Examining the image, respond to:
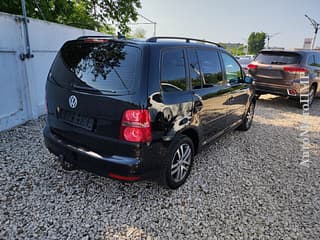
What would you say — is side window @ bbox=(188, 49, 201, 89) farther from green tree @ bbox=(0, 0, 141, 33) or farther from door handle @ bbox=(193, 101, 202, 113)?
green tree @ bbox=(0, 0, 141, 33)

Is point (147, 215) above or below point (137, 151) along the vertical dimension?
below

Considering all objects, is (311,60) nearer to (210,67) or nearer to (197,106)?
(210,67)

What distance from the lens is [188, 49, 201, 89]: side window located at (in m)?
2.79

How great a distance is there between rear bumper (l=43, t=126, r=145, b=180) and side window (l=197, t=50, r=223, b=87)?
1.48 m

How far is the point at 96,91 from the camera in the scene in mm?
2215

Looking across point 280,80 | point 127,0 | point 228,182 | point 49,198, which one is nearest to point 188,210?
point 228,182

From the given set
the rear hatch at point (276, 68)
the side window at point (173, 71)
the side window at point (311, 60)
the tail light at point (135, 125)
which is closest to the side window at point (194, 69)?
the side window at point (173, 71)

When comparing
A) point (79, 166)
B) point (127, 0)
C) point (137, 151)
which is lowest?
point (79, 166)

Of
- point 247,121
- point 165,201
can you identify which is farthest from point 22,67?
point 247,121

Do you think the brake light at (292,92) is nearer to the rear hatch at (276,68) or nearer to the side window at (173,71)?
the rear hatch at (276,68)

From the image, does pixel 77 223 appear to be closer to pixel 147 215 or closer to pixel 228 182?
pixel 147 215

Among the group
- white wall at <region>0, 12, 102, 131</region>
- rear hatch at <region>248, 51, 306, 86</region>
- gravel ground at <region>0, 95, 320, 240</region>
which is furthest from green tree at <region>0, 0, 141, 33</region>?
rear hatch at <region>248, 51, 306, 86</region>

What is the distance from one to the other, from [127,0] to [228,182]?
33.7 feet

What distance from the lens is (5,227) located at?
2.10 metres
